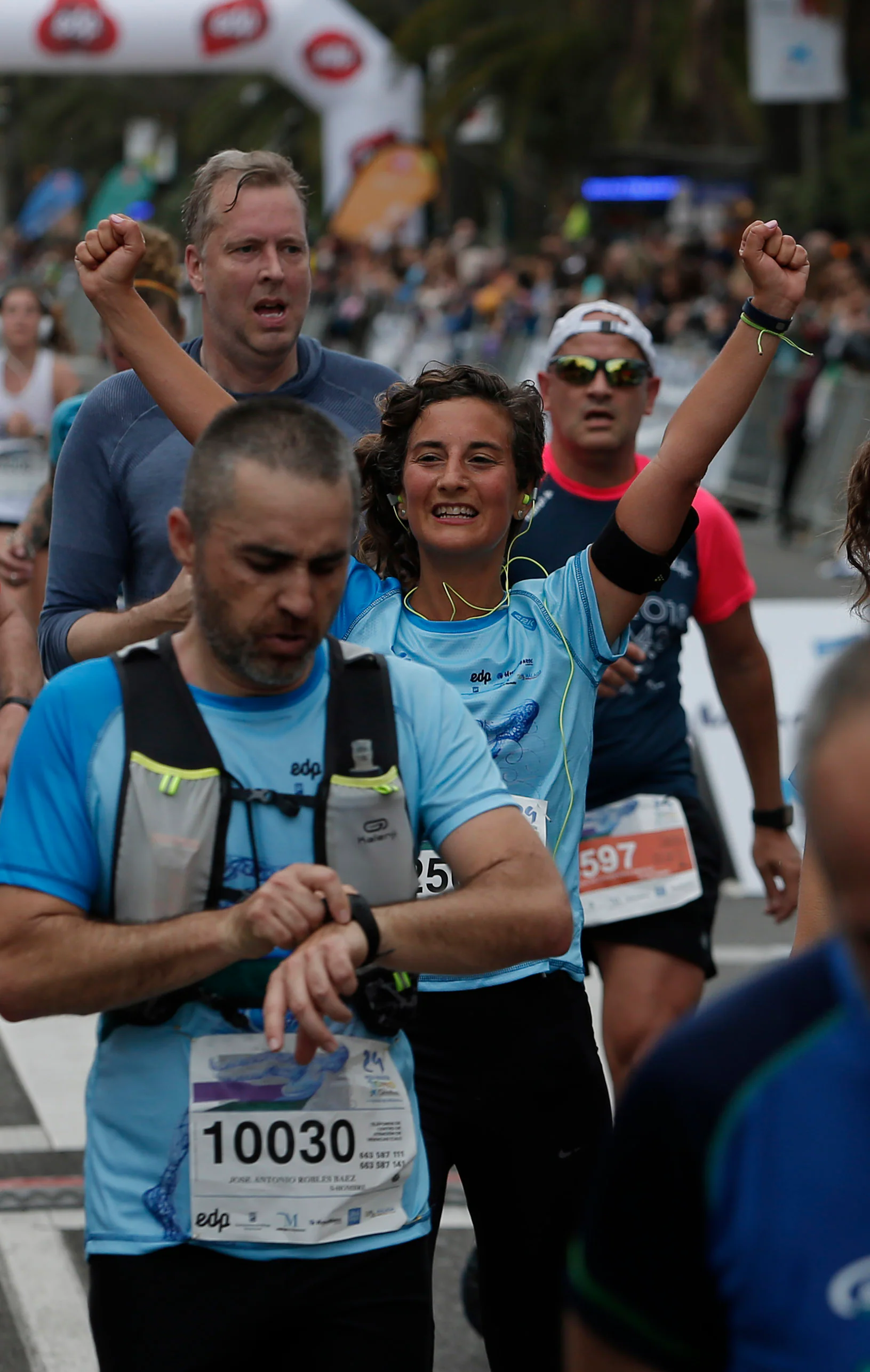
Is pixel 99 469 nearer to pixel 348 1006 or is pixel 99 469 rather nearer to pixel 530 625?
pixel 530 625

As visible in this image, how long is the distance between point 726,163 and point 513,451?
3205 cm

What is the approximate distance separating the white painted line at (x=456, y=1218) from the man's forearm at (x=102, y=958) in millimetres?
2801

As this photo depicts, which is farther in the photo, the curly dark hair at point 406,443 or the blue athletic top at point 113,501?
the blue athletic top at point 113,501

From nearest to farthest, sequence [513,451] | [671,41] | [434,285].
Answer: [513,451], [434,285], [671,41]

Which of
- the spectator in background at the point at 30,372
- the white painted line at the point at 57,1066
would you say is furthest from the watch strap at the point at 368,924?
the spectator in background at the point at 30,372

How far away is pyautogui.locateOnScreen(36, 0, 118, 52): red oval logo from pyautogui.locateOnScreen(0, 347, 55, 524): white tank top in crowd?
2505cm

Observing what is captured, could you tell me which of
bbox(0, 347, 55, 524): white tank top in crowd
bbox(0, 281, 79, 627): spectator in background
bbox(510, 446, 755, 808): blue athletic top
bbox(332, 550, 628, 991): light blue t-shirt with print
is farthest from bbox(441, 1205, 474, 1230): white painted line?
bbox(0, 281, 79, 627): spectator in background

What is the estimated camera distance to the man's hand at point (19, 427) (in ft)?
29.5

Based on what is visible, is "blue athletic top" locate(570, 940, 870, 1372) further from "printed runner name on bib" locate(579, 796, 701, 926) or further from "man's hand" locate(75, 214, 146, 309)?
"printed runner name on bib" locate(579, 796, 701, 926)

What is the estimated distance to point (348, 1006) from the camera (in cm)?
265

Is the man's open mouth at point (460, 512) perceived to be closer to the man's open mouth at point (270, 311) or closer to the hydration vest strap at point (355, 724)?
the man's open mouth at point (270, 311)

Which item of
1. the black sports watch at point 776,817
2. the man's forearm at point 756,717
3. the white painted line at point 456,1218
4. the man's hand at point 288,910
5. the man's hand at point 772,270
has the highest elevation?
the man's hand at point 772,270

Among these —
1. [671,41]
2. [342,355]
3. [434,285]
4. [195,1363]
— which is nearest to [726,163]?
[671,41]

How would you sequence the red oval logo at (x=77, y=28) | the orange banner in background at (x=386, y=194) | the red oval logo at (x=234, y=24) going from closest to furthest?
the red oval logo at (x=234, y=24), the red oval logo at (x=77, y=28), the orange banner in background at (x=386, y=194)
